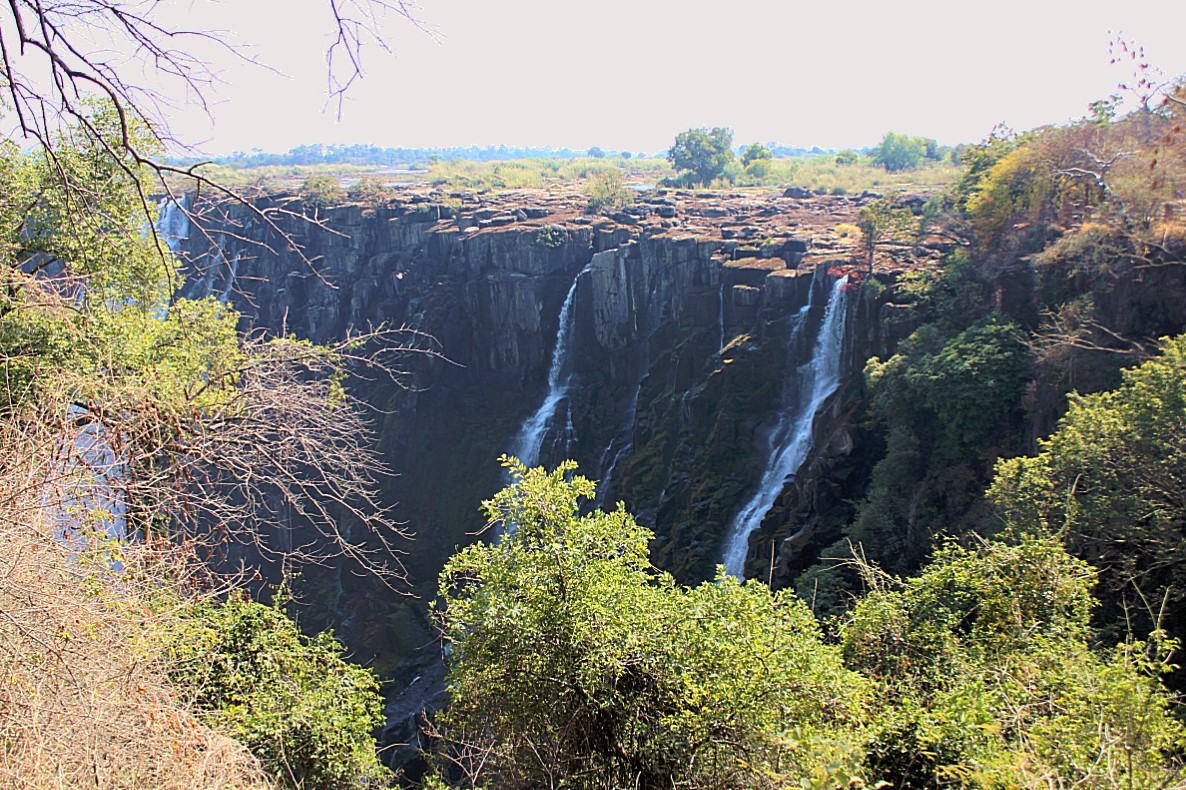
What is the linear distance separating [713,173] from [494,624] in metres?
56.2

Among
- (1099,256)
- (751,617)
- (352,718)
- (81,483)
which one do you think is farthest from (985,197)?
(81,483)

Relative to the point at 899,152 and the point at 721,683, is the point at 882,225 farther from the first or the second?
the point at 899,152

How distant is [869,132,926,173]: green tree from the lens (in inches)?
2386

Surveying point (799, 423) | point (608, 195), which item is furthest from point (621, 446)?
point (608, 195)

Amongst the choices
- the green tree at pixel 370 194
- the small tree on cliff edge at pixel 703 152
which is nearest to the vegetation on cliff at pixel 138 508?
the green tree at pixel 370 194

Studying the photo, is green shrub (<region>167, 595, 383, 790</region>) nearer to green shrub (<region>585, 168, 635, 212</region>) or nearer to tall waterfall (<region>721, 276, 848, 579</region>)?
tall waterfall (<region>721, 276, 848, 579</region>)

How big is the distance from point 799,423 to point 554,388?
A: 12.5 metres

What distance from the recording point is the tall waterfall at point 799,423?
20812 millimetres

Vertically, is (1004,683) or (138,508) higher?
(138,508)

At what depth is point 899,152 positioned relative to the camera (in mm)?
61625

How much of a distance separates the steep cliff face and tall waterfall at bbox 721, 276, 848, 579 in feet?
1.24

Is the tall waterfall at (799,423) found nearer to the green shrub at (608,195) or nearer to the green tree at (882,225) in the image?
the green tree at (882,225)

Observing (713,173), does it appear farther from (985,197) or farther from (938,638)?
(938,638)

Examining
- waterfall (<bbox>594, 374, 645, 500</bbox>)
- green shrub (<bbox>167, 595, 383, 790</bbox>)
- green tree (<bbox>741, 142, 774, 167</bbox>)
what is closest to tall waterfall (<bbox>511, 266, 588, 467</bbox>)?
waterfall (<bbox>594, 374, 645, 500</bbox>)
